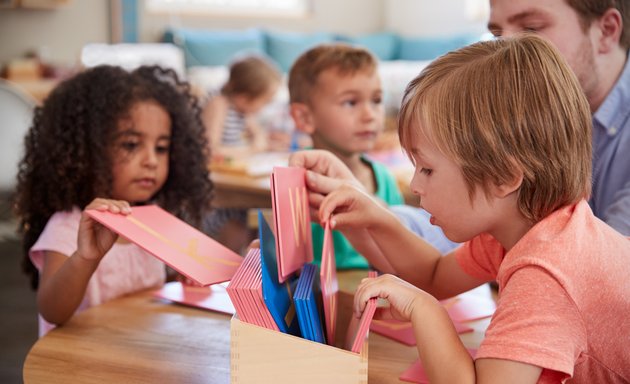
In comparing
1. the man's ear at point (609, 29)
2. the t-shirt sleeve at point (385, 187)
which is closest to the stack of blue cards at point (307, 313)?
the man's ear at point (609, 29)

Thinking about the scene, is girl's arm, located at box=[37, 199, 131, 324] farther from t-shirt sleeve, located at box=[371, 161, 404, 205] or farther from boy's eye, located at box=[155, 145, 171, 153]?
t-shirt sleeve, located at box=[371, 161, 404, 205]

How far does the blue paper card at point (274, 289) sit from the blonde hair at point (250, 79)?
3177mm

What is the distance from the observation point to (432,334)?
2.87ft

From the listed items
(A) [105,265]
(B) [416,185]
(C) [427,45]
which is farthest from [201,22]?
(B) [416,185]

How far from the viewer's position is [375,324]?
1.22 metres

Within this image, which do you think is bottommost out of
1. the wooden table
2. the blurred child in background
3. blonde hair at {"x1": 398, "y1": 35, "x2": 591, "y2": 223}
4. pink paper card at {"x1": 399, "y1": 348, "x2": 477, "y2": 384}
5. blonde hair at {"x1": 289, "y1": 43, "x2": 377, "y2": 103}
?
the blurred child in background

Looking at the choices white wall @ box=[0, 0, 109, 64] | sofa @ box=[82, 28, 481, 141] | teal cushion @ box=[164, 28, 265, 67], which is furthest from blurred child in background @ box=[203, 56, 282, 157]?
white wall @ box=[0, 0, 109, 64]

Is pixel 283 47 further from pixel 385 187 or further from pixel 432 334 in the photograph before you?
pixel 432 334

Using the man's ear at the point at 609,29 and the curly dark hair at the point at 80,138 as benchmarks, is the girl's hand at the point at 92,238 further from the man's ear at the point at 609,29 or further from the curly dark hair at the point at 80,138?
the man's ear at the point at 609,29

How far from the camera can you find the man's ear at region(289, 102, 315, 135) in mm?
2186

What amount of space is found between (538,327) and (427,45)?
6.24m

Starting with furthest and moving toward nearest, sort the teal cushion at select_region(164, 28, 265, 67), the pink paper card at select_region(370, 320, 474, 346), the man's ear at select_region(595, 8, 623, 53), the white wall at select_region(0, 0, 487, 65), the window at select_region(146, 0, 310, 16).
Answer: the window at select_region(146, 0, 310, 16) → the teal cushion at select_region(164, 28, 265, 67) → the white wall at select_region(0, 0, 487, 65) → the man's ear at select_region(595, 8, 623, 53) → the pink paper card at select_region(370, 320, 474, 346)

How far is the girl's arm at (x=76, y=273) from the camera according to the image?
121 cm

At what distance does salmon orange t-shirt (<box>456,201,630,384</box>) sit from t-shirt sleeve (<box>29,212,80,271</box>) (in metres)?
0.86
